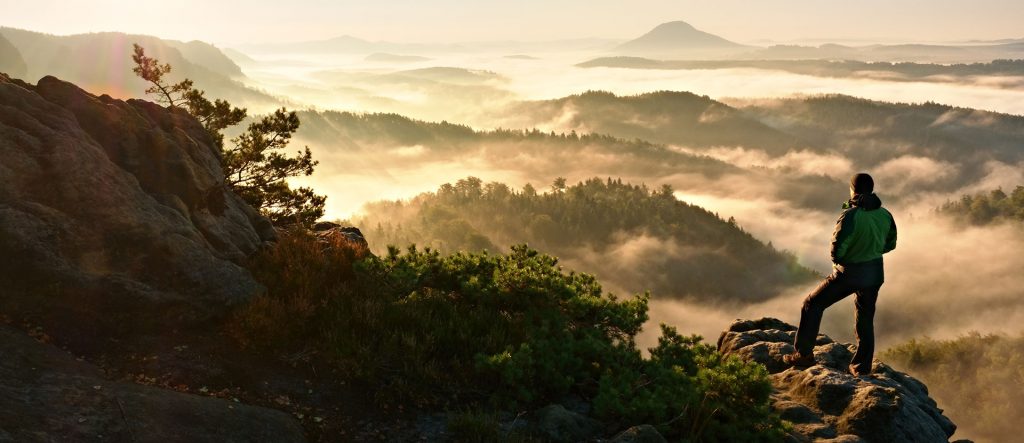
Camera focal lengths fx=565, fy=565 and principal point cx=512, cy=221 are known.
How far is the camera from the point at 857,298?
9.38m

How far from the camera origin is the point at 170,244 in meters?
7.97

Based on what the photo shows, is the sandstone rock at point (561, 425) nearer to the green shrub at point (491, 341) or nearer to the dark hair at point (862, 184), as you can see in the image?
the green shrub at point (491, 341)

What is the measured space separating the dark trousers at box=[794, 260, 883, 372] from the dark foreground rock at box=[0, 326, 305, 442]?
7832 mm

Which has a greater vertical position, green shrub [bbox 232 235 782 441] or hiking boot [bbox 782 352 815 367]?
green shrub [bbox 232 235 782 441]

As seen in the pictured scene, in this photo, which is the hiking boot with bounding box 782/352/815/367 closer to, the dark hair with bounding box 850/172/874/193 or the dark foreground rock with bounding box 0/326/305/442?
the dark hair with bounding box 850/172/874/193

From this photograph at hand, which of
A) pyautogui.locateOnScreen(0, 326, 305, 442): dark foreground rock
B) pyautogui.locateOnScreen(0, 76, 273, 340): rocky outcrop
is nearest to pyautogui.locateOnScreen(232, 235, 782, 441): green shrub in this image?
pyautogui.locateOnScreen(0, 76, 273, 340): rocky outcrop

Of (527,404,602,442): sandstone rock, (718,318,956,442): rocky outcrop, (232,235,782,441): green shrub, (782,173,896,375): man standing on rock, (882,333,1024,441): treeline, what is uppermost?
(782,173,896,375): man standing on rock

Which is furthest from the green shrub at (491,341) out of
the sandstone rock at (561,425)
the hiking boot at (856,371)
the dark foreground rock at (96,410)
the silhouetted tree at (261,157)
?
the silhouetted tree at (261,157)

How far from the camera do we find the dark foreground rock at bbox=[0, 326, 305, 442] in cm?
487

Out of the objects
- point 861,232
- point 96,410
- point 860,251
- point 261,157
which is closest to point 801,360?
point 860,251

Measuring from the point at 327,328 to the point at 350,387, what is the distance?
1086 millimetres

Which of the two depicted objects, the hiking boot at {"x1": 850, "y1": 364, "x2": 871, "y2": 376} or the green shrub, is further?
the hiking boot at {"x1": 850, "y1": 364, "x2": 871, "y2": 376}

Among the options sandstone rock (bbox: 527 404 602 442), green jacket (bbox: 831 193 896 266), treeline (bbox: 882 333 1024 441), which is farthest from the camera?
treeline (bbox: 882 333 1024 441)

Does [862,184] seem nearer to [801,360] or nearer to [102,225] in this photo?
[801,360]
